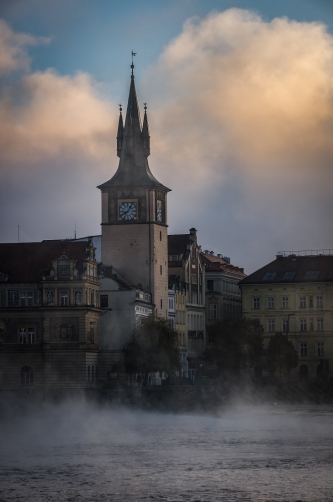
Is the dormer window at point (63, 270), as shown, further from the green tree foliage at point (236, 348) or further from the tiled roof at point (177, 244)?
the tiled roof at point (177, 244)

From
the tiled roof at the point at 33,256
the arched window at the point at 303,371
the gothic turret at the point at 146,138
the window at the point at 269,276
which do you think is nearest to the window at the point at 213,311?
the window at the point at 269,276

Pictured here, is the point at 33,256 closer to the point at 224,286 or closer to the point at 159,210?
the point at 159,210

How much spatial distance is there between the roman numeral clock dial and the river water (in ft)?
124

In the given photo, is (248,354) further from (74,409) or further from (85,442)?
(85,442)

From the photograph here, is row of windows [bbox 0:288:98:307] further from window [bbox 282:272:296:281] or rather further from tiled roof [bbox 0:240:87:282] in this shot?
window [bbox 282:272:296:281]

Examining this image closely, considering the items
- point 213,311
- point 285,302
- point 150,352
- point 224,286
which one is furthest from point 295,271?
point 150,352

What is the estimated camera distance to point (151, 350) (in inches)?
6078

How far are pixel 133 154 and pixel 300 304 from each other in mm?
25598

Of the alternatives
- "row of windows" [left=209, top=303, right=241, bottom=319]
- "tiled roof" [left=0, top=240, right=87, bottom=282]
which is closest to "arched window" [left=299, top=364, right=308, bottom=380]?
"row of windows" [left=209, top=303, right=241, bottom=319]

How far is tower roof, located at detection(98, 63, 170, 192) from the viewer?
561ft

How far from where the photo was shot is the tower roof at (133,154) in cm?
17100

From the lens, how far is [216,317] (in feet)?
634

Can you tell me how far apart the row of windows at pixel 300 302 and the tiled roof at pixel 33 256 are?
32061 mm

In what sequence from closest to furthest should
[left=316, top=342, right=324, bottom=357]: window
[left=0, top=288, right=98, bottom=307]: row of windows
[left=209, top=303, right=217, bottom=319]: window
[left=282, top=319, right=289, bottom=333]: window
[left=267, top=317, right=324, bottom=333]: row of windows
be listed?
[left=0, top=288, right=98, bottom=307]: row of windows → [left=316, top=342, right=324, bottom=357]: window → [left=267, top=317, right=324, bottom=333]: row of windows → [left=282, top=319, right=289, bottom=333]: window → [left=209, top=303, right=217, bottom=319]: window
